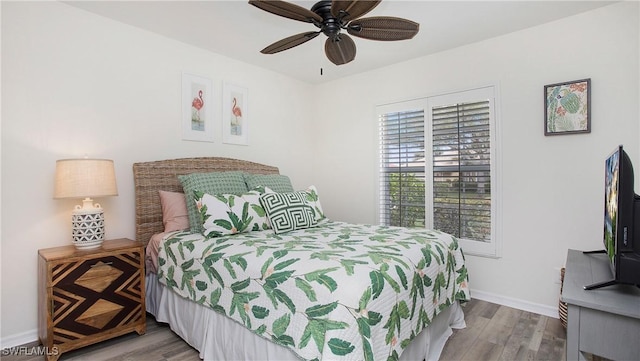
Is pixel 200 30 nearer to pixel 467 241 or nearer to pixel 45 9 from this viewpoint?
pixel 45 9

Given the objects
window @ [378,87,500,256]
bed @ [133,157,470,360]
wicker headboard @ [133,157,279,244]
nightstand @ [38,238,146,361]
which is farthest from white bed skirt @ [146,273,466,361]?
window @ [378,87,500,256]

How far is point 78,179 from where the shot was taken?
2107 mm

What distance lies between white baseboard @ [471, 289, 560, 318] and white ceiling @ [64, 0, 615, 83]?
2374mm

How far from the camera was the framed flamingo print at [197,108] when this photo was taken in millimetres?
3068

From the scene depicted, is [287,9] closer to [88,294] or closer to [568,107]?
[88,294]

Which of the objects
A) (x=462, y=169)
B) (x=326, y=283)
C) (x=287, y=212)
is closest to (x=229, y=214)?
(x=287, y=212)

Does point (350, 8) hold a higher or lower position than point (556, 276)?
higher

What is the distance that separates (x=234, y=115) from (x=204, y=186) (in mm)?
1084

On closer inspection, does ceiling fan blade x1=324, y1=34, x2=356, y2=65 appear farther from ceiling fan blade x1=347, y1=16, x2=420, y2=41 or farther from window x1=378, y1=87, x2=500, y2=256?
window x1=378, y1=87, x2=500, y2=256

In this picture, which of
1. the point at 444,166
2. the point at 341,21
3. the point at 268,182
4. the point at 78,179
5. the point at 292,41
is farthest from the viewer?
the point at 444,166

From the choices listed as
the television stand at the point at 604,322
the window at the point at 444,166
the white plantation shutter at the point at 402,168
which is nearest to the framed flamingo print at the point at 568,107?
the window at the point at 444,166

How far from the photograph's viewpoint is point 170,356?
6.76 feet

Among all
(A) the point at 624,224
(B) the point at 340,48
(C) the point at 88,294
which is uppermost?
(B) the point at 340,48

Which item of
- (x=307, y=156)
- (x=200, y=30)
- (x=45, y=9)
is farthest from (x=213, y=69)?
(x=307, y=156)
